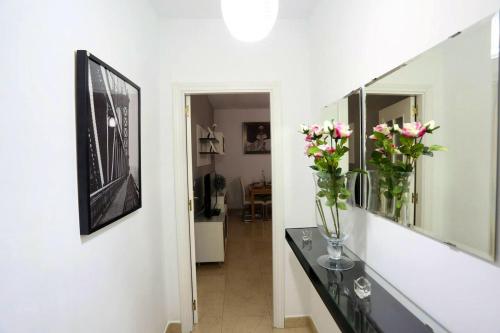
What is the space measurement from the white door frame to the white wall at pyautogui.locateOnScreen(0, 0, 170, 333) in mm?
664

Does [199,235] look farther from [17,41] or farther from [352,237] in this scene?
[17,41]

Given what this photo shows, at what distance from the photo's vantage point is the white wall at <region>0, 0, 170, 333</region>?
2.21 feet

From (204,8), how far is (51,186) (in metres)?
1.71

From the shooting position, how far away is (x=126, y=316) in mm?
1358

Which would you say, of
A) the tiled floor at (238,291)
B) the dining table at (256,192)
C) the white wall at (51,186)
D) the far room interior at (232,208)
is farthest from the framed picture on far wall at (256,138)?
the white wall at (51,186)

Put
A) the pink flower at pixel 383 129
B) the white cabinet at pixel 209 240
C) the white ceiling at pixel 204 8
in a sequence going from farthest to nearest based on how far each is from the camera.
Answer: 1. the white cabinet at pixel 209 240
2. the white ceiling at pixel 204 8
3. the pink flower at pixel 383 129

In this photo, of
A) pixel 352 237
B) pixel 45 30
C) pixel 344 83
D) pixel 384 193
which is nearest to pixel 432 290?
pixel 384 193

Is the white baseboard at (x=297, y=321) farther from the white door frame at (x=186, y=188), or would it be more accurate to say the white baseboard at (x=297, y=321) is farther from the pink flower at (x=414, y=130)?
the pink flower at (x=414, y=130)

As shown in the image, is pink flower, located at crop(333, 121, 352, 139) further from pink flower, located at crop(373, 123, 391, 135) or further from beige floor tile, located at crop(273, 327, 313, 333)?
beige floor tile, located at crop(273, 327, 313, 333)

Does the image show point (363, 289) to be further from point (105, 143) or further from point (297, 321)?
point (297, 321)

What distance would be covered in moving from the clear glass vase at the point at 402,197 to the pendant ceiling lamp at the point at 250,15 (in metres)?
0.84

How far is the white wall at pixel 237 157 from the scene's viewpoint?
609 cm

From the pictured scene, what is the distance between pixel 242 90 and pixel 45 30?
1.41 meters

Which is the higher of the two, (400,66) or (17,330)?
(400,66)
